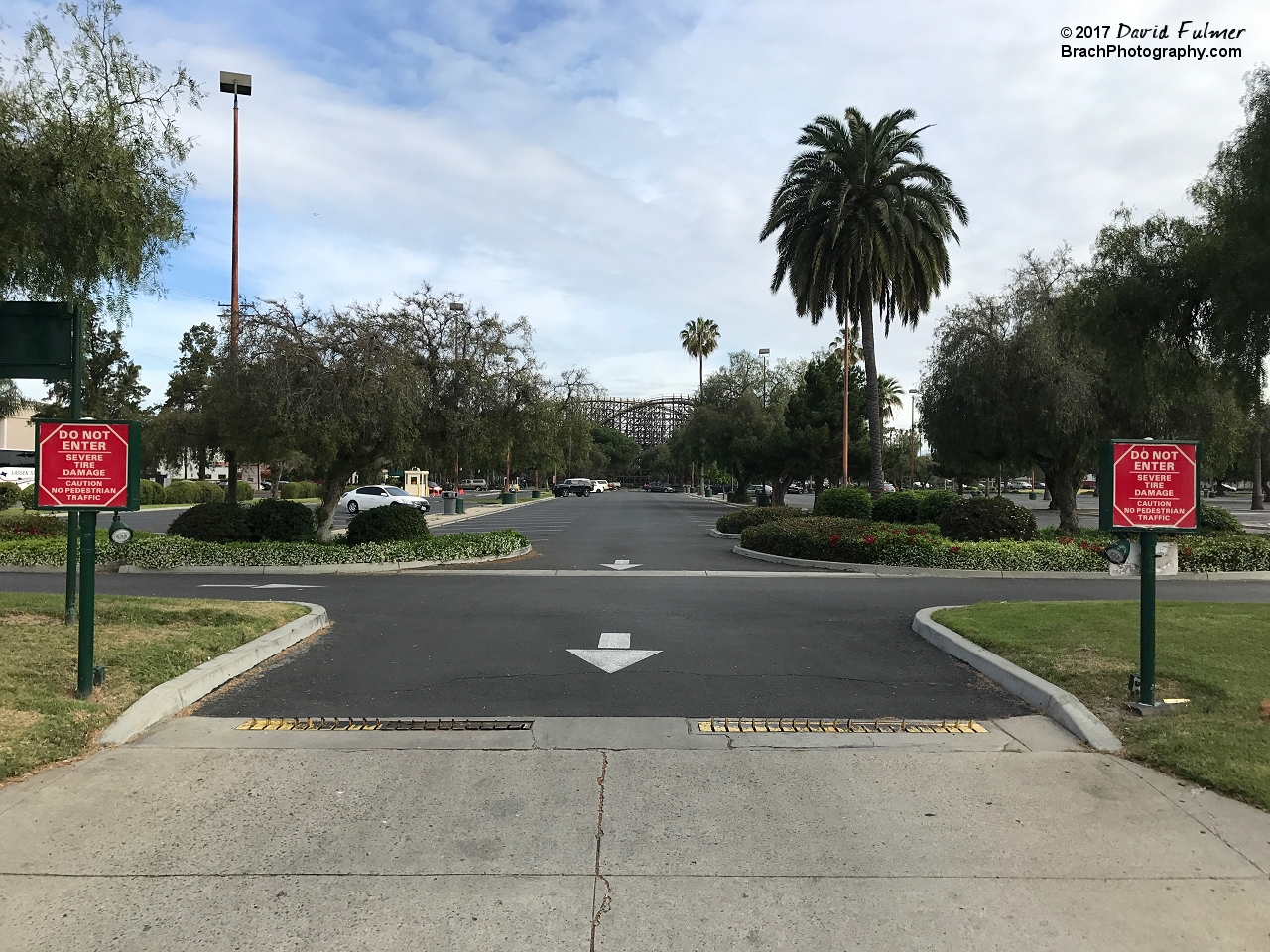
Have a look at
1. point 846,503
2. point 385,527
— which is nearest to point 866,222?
point 846,503

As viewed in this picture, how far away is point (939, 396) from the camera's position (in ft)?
84.9

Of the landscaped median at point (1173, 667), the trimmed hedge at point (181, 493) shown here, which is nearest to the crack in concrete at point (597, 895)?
the landscaped median at point (1173, 667)

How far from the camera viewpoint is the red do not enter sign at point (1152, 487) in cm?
675

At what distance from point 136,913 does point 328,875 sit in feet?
2.53

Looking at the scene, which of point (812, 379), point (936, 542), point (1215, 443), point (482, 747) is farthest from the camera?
point (812, 379)

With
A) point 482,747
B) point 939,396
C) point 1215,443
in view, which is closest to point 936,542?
point 939,396

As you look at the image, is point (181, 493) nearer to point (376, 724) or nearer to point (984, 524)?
point (984, 524)

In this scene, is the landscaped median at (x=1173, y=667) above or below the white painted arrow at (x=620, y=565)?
above

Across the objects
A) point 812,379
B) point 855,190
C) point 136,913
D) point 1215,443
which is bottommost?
point 136,913

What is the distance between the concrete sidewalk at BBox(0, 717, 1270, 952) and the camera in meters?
3.69

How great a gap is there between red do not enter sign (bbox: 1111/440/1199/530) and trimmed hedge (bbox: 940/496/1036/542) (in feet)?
44.6

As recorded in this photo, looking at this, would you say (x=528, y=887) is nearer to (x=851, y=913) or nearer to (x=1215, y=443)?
(x=851, y=913)

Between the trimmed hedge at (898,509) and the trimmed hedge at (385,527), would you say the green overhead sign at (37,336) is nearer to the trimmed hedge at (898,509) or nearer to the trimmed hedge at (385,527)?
the trimmed hedge at (385,527)

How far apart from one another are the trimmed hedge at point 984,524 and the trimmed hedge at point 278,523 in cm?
1440
